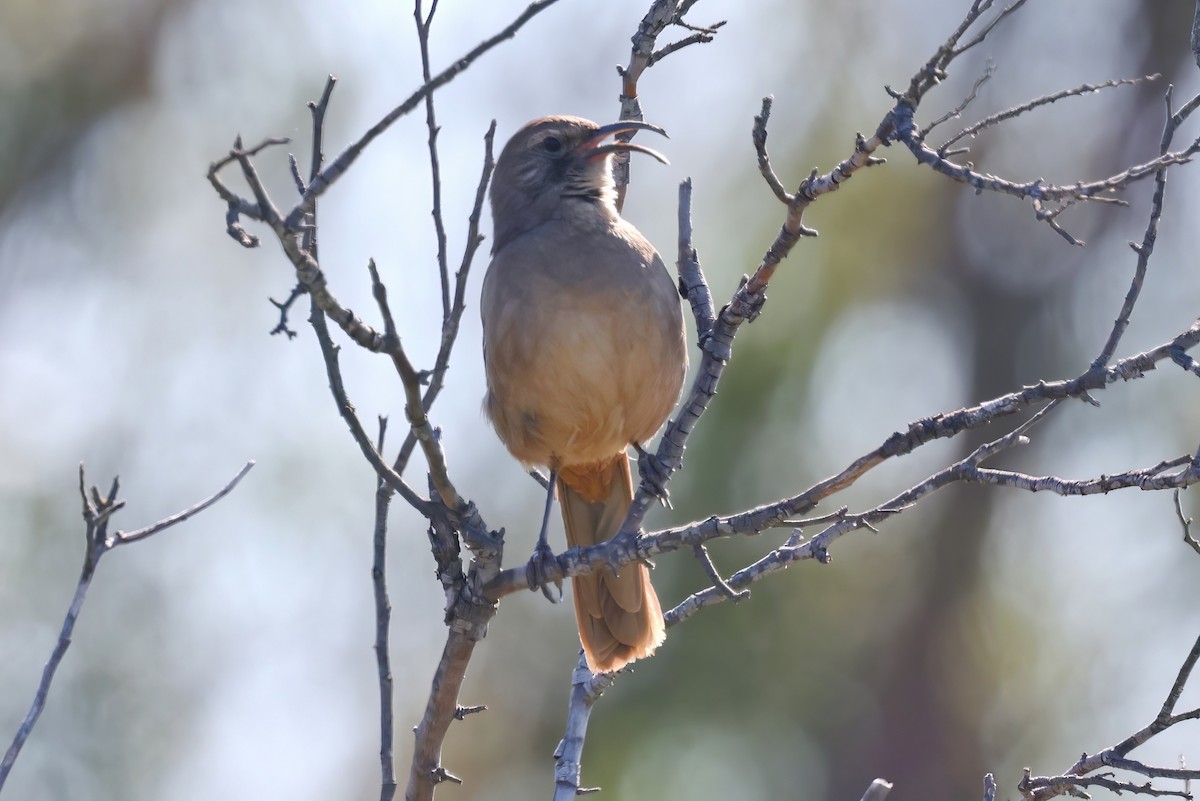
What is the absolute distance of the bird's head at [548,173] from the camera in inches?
214

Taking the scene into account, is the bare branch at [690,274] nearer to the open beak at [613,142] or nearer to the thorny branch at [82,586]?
the open beak at [613,142]

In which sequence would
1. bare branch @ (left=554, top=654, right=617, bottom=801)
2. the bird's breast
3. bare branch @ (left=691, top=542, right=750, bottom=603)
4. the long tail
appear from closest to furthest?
bare branch @ (left=691, top=542, right=750, bottom=603), bare branch @ (left=554, top=654, right=617, bottom=801), the bird's breast, the long tail

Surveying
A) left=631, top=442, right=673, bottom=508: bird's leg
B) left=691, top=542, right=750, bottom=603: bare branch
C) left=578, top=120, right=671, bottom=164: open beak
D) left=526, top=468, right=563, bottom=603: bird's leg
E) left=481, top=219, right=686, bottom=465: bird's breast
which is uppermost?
left=578, top=120, right=671, bottom=164: open beak

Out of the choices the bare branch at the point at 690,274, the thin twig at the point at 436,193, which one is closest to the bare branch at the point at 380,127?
the thin twig at the point at 436,193

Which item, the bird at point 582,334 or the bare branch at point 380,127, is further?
the bird at point 582,334

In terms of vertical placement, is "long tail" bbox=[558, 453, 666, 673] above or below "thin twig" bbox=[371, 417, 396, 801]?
above

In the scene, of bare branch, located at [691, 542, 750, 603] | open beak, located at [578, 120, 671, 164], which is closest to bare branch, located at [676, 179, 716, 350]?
open beak, located at [578, 120, 671, 164]

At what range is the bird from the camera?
4988 millimetres

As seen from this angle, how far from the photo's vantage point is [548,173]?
18.2 feet

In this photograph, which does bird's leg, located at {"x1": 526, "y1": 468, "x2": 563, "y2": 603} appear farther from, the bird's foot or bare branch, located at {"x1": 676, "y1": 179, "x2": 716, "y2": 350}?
bare branch, located at {"x1": 676, "y1": 179, "x2": 716, "y2": 350}

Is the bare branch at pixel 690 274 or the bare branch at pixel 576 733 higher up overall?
the bare branch at pixel 690 274

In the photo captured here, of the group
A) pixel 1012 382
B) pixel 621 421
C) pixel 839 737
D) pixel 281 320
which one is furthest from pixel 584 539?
pixel 1012 382

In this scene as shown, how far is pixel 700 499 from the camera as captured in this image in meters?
8.73

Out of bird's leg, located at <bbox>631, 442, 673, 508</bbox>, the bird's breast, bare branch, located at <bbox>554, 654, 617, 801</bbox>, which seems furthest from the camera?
the bird's breast
